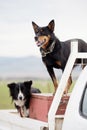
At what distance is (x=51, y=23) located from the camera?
209 inches

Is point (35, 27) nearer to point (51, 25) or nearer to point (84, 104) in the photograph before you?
point (51, 25)

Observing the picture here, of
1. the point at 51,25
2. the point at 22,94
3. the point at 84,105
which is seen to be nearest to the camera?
the point at 84,105

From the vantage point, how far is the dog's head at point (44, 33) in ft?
17.4

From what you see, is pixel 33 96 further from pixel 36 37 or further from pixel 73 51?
pixel 73 51

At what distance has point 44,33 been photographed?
5.34m

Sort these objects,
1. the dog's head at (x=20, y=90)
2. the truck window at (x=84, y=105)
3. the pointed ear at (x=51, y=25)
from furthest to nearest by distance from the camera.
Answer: the dog's head at (x=20, y=90), the pointed ear at (x=51, y=25), the truck window at (x=84, y=105)

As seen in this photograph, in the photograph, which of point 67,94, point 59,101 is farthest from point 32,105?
point 59,101

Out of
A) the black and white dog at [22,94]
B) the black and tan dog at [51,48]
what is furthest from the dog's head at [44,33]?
the black and white dog at [22,94]

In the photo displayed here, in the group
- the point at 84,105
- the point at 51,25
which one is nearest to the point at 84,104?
the point at 84,105

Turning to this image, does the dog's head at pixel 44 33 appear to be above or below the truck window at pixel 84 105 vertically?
above

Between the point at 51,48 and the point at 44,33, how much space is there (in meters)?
0.20

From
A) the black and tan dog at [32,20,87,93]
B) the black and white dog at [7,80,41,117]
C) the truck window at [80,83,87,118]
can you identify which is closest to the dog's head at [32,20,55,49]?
the black and tan dog at [32,20,87,93]

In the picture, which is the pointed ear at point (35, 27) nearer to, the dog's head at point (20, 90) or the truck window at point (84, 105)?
the dog's head at point (20, 90)

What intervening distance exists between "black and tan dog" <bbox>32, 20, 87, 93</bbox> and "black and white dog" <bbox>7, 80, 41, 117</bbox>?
0.96 ft
